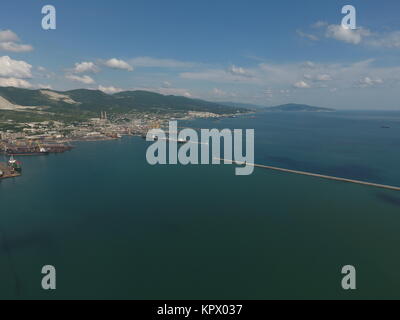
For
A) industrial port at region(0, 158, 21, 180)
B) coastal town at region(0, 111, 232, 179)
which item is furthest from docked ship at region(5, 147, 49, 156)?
industrial port at region(0, 158, 21, 180)

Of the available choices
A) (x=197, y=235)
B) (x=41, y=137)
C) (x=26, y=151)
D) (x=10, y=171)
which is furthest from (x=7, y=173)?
(x=41, y=137)

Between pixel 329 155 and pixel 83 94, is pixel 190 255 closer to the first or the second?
pixel 329 155

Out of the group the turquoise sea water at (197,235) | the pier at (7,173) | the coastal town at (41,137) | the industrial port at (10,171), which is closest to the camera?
the turquoise sea water at (197,235)

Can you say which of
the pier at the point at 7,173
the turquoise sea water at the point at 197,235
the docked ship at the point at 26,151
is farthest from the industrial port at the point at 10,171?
the docked ship at the point at 26,151

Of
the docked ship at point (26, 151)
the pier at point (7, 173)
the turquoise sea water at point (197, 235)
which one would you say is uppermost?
the docked ship at point (26, 151)

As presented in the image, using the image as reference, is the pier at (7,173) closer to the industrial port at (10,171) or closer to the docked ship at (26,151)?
the industrial port at (10,171)

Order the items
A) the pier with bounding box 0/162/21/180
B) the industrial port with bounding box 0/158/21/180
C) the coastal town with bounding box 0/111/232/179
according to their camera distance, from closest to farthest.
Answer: the pier with bounding box 0/162/21/180
the industrial port with bounding box 0/158/21/180
the coastal town with bounding box 0/111/232/179

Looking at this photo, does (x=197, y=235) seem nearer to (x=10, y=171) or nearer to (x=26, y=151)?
(x=10, y=171)

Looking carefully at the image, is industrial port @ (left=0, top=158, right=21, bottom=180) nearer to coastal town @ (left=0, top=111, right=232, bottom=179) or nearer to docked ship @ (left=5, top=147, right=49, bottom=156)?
coastal town @ (left=0, top=111, right=232, bottom=179)

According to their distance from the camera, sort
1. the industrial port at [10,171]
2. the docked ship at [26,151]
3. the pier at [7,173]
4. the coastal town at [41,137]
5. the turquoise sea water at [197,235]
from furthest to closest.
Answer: the docked ship at [26,151] < the coastal town at [41,137] < the industrial port at [10,171] < the pier at [7,173] < the turquoise sea water at [197,235]
